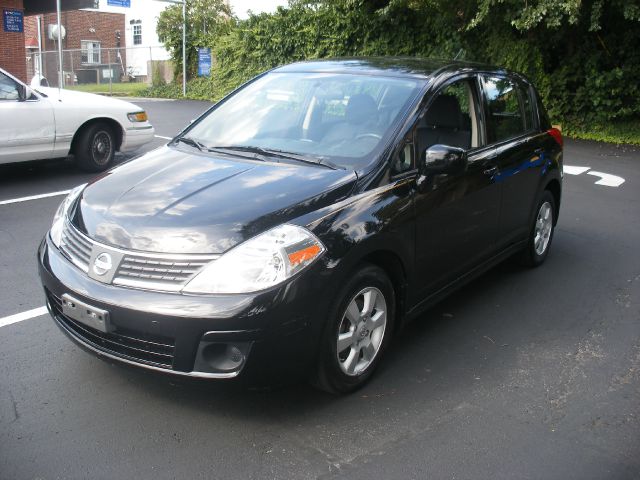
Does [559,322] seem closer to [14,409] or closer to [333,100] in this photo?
[333,100]

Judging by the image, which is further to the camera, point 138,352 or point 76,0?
point 76,0

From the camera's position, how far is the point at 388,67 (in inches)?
185

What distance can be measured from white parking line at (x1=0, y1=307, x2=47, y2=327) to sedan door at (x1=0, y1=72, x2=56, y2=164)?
4287mm

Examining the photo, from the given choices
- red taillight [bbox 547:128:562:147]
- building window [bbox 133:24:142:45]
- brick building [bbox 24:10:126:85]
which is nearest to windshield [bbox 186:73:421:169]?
red taillight [bbox 547:128:562:147]

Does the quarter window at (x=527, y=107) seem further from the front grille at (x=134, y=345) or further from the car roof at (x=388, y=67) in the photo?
the front grille at (x=134, y=345)

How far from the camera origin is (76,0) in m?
20.3

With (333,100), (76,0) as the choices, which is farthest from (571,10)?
(76,0)

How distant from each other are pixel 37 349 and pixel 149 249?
1.42m

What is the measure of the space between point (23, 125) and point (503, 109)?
592 cm

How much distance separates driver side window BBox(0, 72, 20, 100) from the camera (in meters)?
8.23

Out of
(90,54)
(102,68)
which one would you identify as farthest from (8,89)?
(90,54)

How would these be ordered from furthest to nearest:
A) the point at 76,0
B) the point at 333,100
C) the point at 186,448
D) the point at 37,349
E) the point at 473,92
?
the point at 76,0 → the point at 473,92 → the point at 333,100 → the point at 37,349 → the point at 186,448

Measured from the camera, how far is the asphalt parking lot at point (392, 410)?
3092 millimetres

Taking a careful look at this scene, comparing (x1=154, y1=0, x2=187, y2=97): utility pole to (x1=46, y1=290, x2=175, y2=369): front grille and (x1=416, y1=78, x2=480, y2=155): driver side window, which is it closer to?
(x1=416, y1=78, x2=480, y2=155): driver side window
